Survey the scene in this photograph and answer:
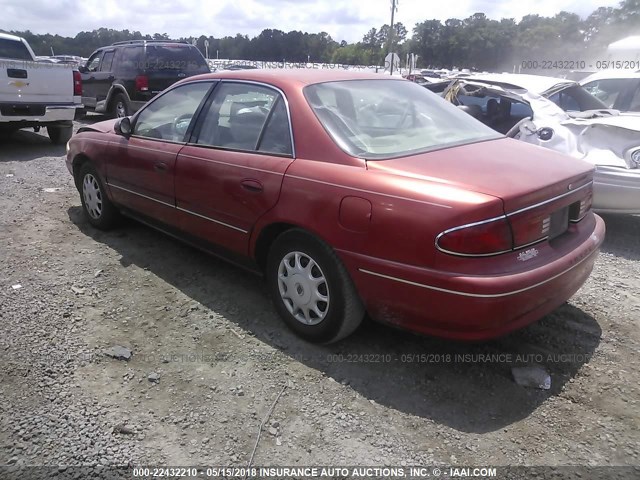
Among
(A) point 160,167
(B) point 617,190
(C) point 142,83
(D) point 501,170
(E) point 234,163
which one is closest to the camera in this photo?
(D) point 501,170

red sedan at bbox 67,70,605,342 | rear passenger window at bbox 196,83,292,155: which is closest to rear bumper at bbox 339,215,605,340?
red sedan at bbox 67,70,605,342

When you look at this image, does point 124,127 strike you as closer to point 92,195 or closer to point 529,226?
point 92,195

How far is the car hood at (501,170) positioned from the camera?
2.54 meters

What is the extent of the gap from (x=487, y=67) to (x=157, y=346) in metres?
70.7

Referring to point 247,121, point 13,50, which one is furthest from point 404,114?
point 13,50

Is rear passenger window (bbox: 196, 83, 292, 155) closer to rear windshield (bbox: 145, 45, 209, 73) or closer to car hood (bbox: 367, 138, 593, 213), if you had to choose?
car hood (bbox: 367, 138, 593, 213)

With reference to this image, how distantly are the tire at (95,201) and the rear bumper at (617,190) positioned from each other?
4499mm

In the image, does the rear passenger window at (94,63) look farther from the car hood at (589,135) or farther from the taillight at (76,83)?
the car hood at (589,135)

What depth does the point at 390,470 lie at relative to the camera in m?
2.27

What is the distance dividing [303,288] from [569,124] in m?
3.75

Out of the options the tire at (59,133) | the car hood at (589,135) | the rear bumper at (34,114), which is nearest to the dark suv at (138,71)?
the tire at (59,133)

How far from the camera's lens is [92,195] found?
503cm

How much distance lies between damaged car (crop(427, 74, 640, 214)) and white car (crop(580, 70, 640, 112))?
926mm

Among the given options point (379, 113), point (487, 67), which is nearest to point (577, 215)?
point (379, 113)
